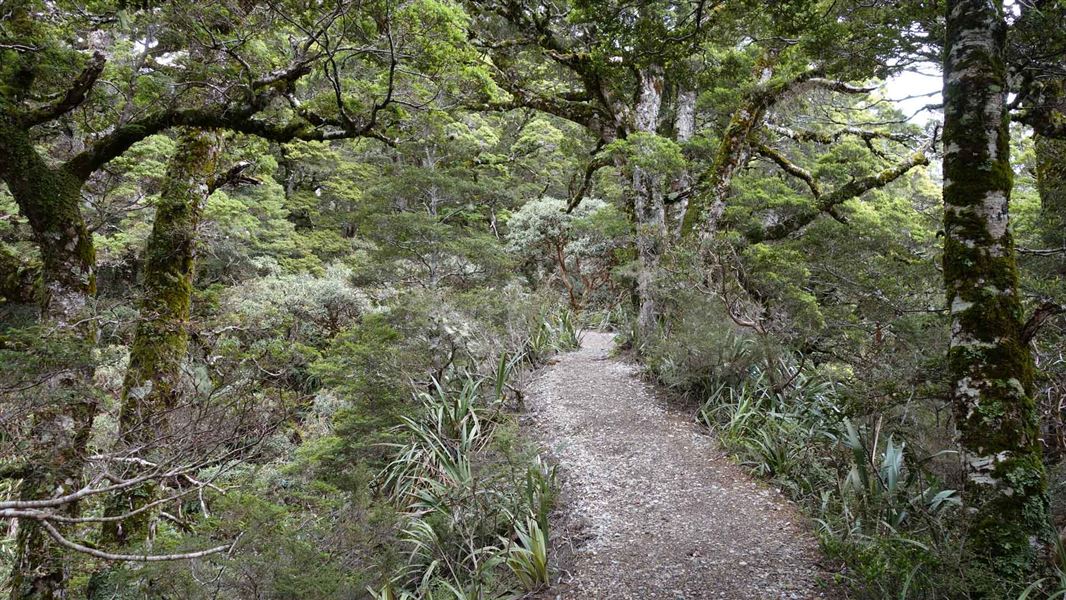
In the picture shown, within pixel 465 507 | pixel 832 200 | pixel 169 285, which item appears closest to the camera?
pixel 465 507

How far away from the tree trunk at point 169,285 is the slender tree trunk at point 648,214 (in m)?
5.84

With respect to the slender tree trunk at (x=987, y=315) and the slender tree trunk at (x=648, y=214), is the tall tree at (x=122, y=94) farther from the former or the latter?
the slender tree trunk at (x=648, y=214)

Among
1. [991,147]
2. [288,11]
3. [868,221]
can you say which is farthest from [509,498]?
[868,221]

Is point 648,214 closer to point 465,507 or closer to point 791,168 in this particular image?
point 791,168

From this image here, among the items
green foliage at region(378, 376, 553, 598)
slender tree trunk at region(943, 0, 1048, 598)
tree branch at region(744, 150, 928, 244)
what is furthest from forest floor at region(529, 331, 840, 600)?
tree branch at region(744, 150, 928, 244)

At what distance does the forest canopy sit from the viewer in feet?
9.16

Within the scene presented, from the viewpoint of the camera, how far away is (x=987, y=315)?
2.79 m

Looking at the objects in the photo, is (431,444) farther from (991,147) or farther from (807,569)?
(991,147)

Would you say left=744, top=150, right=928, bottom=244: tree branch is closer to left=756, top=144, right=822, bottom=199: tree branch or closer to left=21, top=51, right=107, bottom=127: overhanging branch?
left=756, top=144, right=822, bottom=199: tree branch

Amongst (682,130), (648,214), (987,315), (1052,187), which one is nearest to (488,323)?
(648,214)

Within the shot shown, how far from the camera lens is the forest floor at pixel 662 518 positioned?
3312 mm

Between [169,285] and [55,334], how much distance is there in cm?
217

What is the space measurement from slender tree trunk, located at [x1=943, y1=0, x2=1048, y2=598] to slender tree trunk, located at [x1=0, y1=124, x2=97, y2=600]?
14.8 feet

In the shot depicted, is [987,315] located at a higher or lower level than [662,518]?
higher
